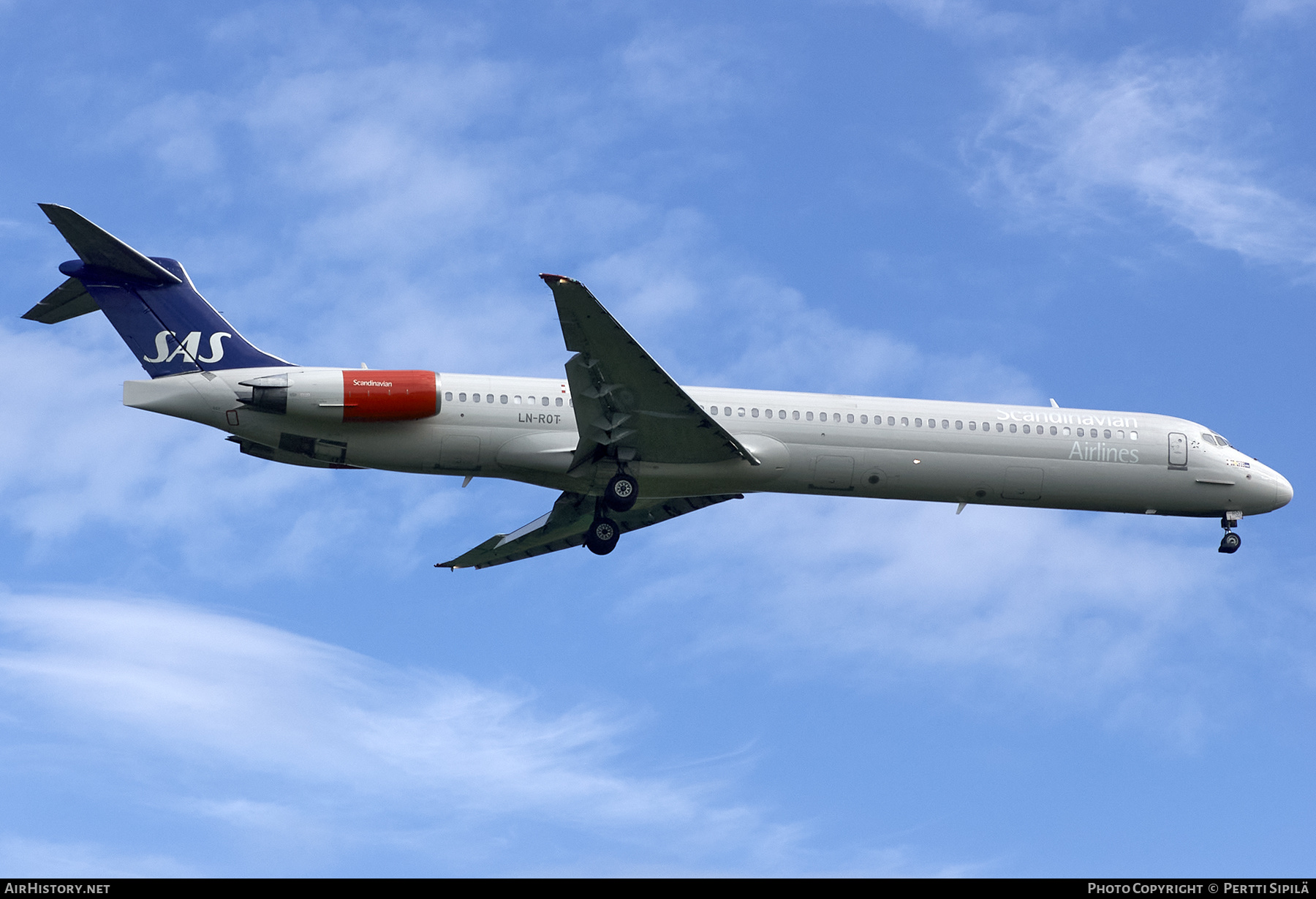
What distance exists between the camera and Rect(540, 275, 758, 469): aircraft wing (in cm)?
2683

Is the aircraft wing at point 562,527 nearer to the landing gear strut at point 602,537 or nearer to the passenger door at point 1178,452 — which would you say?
the landing gear strut at point 602,537

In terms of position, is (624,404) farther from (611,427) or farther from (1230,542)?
(1230,542)

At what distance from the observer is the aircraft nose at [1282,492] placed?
33.0 m

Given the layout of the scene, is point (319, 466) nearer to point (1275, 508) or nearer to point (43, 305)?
point (43, 305)

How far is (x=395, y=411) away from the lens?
2791 cm

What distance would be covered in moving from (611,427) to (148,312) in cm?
1012

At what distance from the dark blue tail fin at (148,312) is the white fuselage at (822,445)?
0.50 m

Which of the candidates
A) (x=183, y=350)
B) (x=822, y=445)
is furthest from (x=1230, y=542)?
(x=183, y=350)

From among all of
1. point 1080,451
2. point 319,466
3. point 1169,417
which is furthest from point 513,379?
point 1169,417

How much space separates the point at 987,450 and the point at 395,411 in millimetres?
13447

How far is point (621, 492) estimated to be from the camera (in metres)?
29.2

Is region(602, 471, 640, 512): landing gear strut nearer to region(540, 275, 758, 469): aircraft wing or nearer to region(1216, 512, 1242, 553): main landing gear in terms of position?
region(540, 275, 758, 469): aircraft wing

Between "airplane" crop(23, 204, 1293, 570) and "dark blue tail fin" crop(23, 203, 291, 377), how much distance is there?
0.03 m

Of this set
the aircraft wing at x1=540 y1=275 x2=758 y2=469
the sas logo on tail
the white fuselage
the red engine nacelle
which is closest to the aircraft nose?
the white fuselage
